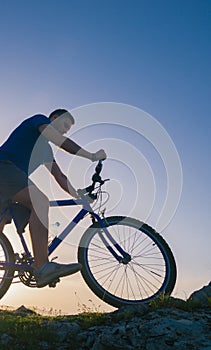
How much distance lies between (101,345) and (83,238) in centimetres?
194

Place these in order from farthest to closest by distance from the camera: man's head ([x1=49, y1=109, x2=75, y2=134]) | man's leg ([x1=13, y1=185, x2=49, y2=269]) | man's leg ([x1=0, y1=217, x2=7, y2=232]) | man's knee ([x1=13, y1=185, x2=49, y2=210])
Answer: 1. man's leg ([x1=0, y1=217, x2=7, y2=232])
2. man's head ([x1=49, y1=109, x2=75, y2=134])
3. man's knee ([x1=13, y1=185, x2=49, y2=210])
4. man's leg ([x1=13, y1=185, x2=49, y2=269])

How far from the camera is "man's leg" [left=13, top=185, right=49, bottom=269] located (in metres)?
6.28

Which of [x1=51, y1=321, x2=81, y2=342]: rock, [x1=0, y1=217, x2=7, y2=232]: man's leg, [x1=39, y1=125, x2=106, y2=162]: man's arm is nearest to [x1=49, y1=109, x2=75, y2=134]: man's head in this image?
[x1=39, y1=125, x2=106, y2=162]: man's arm

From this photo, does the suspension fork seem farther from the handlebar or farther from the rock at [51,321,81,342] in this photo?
the rock at [51,321,81,342]

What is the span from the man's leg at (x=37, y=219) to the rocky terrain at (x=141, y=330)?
933mm

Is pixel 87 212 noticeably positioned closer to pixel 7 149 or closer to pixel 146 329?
pixel 7 149

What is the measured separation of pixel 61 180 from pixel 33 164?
65cm

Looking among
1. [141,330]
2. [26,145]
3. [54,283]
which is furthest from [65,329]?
[26,145]

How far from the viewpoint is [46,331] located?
5613mm

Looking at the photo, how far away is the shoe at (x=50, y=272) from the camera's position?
6.11 meters

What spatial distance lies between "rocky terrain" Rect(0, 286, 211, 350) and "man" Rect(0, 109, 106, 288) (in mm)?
801

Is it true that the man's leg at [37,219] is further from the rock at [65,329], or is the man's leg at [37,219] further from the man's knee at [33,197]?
the rock at [65,329]

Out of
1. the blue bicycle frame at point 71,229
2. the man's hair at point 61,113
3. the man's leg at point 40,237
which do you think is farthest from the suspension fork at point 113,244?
the man's hair at point 61,113

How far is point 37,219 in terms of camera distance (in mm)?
6359
